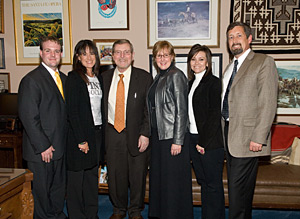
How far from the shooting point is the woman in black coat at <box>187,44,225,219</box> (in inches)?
94.8

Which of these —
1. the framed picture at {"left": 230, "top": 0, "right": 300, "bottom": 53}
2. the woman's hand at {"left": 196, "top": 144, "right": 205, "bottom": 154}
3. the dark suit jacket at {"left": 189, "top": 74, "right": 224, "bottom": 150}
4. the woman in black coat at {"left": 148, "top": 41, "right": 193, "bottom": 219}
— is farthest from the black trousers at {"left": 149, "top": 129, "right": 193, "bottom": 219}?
the framed picture at {"left": 230, "top": 0, "right": 300, "bottom": 53}

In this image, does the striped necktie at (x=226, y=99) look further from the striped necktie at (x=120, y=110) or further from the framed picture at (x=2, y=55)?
the framed picture at (x=2, y=55)

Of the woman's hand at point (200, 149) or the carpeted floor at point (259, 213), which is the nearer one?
the woman's hand at point (200, 149)

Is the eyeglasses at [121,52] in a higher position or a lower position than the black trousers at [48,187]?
Result: higher

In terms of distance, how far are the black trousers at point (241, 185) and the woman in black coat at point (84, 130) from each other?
4.00ft

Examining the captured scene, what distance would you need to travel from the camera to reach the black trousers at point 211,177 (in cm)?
246

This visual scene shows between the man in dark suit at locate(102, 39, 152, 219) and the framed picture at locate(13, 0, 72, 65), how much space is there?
1532mm

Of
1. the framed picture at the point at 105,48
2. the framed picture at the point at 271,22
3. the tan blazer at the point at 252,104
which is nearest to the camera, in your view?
the tan blazer at the point at 252,104

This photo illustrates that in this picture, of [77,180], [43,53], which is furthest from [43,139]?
[43,53]

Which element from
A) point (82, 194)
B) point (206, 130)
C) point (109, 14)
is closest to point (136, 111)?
point (206, 130)

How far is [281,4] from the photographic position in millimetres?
3625

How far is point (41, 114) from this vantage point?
241cm

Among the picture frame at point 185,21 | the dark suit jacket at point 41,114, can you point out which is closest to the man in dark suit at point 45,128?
the dark suit jacket at point 41,114

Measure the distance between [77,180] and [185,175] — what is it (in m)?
0.98
